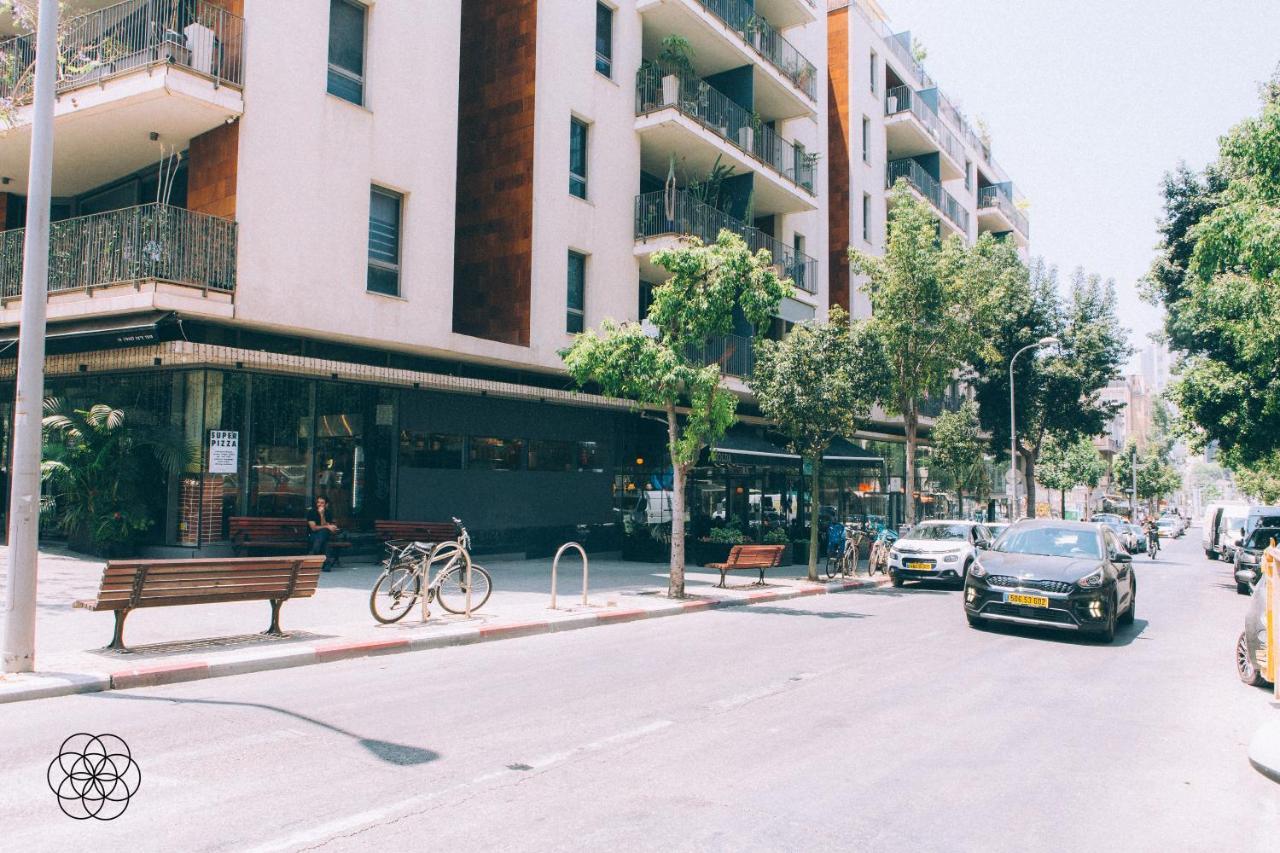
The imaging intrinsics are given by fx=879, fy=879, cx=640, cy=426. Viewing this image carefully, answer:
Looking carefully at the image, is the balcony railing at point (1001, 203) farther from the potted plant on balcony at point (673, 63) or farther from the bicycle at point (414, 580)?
the bicycle at point (414, 580)

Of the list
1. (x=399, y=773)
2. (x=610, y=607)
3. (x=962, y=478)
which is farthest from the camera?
(x=962, y=478)

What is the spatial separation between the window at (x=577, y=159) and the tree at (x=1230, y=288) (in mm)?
13011

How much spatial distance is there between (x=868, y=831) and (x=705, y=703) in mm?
2930

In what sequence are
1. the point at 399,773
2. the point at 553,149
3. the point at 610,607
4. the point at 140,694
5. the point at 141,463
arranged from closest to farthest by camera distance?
the point at 399,773, the point at 140,694, the point at 610,607, the point at 141,463, the point at 553,149

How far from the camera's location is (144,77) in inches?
551

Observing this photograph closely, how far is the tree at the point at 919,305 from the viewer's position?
24016 mm

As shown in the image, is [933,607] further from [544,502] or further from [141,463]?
[141,463]

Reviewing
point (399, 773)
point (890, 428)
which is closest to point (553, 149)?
Answer: point (399, 773)

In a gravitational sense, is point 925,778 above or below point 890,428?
below

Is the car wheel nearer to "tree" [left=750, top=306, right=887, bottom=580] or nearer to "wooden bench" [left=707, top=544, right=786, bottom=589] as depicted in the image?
"wooden bench" [left=707, top=544, right=786, bottom=589]

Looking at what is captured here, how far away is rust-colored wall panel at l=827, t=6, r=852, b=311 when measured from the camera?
1314 inches

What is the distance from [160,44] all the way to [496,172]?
24.9 feet

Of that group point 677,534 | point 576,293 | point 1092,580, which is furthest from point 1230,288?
point 576,293

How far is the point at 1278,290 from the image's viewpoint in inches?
623
